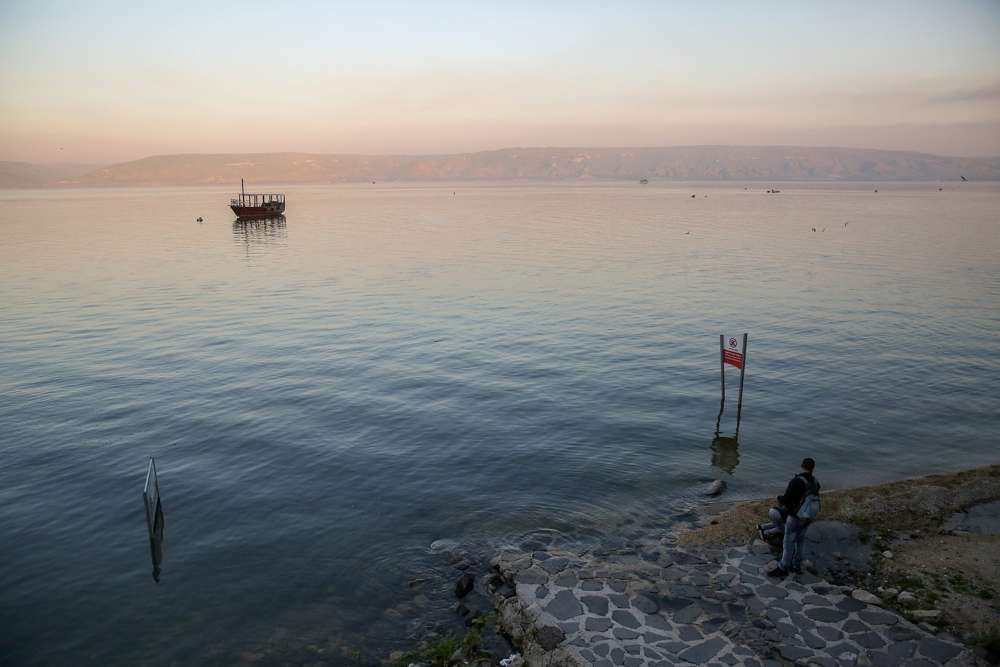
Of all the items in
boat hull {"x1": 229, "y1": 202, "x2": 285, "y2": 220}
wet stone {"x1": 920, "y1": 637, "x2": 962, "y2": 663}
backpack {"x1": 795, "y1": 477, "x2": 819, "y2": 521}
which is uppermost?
boat hull {"x1": 229, "y1": 202, "x2": 285, "y2": 220}

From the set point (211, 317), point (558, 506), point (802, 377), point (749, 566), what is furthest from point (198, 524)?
point (211, 317)

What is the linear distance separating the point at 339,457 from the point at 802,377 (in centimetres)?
1982

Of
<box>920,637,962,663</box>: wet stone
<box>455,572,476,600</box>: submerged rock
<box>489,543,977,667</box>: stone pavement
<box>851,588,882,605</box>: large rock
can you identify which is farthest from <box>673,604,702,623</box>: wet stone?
<box>455,572,476,600</box>: submerged rock

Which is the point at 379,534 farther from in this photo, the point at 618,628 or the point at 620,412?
the point at 620,412

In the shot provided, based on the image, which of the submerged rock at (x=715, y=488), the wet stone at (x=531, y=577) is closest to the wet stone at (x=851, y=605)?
the wet stone at (x=531, y=577)

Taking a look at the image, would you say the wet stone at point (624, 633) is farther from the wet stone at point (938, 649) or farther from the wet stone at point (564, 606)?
the wet stone at point (938, 649)

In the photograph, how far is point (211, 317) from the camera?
42688 mm

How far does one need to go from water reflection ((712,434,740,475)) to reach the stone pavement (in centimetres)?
635

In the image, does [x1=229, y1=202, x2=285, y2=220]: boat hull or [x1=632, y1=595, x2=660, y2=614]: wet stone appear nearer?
[x1=632, y1=595, x2=660, y2=614]: wet stone

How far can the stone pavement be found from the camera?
11664 millimetres

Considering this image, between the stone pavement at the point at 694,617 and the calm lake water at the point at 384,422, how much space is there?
2097 millimetres

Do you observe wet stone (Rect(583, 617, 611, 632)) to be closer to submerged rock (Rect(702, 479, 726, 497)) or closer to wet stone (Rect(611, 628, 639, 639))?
wet stone (Rect(611, 628, 639, 639))

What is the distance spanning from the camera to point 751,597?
1341 cm

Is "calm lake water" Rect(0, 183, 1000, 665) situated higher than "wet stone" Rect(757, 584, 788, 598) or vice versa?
"wet stone" Rect(757, 584, 788, 598)
